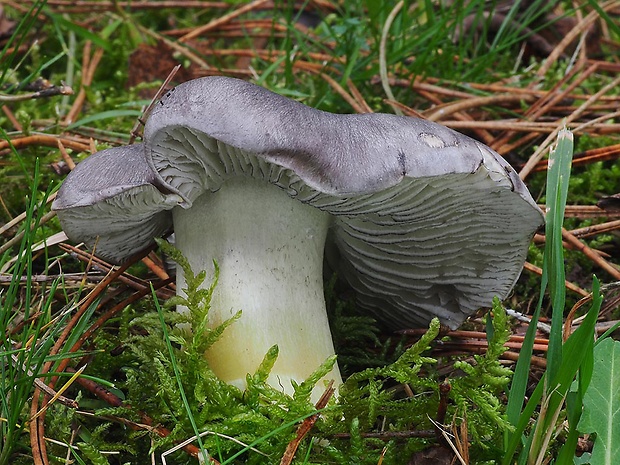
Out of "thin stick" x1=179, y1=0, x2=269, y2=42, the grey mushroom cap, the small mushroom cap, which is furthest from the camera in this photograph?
"thin stick" x1=179, y1=0, x2=269, y2=42

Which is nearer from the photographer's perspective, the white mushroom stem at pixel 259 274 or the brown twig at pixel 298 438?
the brown twig at pixel 298 438

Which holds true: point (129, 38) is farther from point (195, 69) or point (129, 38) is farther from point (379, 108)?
point (379, 108)

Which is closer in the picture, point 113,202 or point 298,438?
point 298,438

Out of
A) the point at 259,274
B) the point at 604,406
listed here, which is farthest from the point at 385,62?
the point at 604,406

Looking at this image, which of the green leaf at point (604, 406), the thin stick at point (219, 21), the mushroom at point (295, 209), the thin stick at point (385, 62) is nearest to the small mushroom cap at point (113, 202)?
the mushroom at point (295, 209)

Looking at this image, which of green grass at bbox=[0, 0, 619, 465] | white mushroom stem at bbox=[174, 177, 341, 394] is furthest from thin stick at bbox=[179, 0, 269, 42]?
white mushroom stem at bbox=[174, 177, 341, 394]

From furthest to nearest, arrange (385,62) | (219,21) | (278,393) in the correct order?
(219,21) < (385,62) < (278,393)

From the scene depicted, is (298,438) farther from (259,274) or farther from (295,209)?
(295,209)

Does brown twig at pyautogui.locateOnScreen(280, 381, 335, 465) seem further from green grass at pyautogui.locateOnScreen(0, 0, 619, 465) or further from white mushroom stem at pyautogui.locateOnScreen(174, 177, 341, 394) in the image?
white mushroom stem at pyautogui.locateOnScreen(174, 177, 341, 394)

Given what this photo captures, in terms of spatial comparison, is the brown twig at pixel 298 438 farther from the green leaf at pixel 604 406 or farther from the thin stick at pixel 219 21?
the thin stick at pixel 219 21
